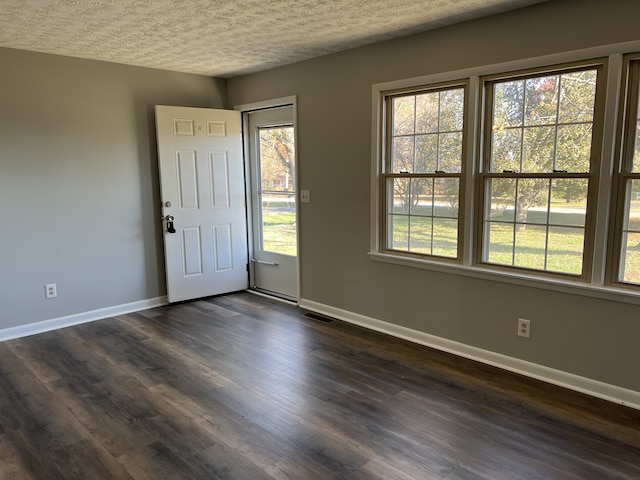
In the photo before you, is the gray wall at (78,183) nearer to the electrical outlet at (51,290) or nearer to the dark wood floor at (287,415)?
the electrical outlet at (51,290)

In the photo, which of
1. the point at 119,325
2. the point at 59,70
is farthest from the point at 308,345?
the point at 59,70

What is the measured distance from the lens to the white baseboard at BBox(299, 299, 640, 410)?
2646mm

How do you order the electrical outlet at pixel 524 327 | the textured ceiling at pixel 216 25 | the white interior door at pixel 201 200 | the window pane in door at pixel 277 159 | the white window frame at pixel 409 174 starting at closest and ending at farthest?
the textured ceiling at pixel 216 25 → the electrical outlet at pixel 524 327 → the white window frame at pixel 409 174 → the white interior door at pixel 201 200 → the window pane in door at pixel 277 159

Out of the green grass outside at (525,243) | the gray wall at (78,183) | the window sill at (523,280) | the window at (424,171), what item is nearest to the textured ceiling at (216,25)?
the gray wall at (78,183)

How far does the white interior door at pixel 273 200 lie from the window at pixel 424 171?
118 cm

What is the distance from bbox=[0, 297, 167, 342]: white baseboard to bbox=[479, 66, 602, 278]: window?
10.8ft

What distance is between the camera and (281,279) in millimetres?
4953

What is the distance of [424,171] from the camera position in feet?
11.4

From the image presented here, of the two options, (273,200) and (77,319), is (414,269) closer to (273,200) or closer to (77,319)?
(273,200)

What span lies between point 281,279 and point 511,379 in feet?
8.74

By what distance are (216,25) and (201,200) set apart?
202cm

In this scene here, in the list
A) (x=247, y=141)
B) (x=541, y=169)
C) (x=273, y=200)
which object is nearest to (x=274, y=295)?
(x=273, y=200)

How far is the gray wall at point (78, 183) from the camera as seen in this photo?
3.73m

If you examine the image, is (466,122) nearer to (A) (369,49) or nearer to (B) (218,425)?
(A) (369,49)
